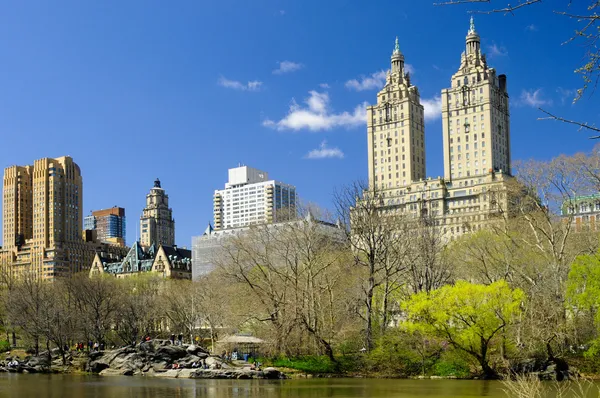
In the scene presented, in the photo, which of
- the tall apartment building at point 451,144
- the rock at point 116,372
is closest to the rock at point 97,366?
the rock at point 116,372

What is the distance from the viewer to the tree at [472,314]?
2109 inches

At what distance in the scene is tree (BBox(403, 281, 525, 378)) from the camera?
176 ft

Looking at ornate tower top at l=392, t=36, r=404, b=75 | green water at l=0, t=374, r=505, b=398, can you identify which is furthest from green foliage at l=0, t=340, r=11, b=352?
ornate tower top at l=392, t=36, r=404, b=75

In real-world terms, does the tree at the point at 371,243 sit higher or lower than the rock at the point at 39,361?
higher

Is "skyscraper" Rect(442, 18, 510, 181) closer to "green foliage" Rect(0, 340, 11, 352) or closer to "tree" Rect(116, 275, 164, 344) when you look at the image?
"tree" Rect(116, 275, 164, 344)

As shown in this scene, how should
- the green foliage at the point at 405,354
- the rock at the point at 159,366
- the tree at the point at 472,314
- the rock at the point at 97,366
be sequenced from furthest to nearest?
the rock at the point at 97,366 < the rock at the point at 159,366 < the green foliage at the point at 405,354 < the tree at the point at 472,314

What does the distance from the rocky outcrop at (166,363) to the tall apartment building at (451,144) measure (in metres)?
93.4

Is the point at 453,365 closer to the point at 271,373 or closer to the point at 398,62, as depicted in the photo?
the point at 271,373

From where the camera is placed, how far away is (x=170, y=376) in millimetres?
62344

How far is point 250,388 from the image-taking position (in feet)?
158

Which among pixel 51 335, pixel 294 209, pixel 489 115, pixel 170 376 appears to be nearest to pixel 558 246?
pixel 294 209

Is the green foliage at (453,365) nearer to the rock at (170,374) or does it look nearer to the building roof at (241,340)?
the building roof at (241,340)

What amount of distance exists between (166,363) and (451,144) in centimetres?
11785

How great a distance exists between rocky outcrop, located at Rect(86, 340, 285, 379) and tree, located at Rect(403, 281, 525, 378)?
12.6 meters
